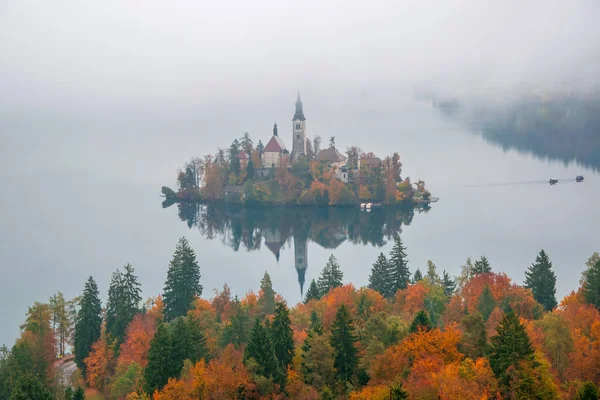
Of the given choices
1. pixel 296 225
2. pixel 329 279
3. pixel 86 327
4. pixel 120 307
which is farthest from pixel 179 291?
pixel 296 225

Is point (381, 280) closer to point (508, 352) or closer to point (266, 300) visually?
point (266, 300)

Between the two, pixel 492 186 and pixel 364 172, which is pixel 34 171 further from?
pixel 492 186

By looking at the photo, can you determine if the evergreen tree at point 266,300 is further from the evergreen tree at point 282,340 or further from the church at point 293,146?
the church at point 293,146

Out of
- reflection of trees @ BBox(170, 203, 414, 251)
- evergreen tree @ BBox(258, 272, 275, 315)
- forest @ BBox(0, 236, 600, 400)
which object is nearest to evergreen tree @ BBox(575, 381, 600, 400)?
forest @ BBox(0, 236, 600, 400)

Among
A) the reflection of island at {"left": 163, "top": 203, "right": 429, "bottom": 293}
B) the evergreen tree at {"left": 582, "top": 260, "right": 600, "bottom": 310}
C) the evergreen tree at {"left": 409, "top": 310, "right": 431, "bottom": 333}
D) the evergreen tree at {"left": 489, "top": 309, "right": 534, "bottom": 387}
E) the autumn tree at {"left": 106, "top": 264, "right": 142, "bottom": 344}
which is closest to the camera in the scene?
the evergreen tree at {"left": 489, "top": 309, "right": 534, "bottom": 387}

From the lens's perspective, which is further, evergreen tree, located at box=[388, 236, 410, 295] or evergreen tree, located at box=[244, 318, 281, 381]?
evergreen tree, located at box=[388, 236, 410, 295]

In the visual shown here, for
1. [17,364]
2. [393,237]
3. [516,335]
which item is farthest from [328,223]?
[516,335]

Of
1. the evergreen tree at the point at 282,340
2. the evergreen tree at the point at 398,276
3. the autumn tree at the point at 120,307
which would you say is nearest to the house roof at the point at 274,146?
the evergreen tree at the point at 398,276

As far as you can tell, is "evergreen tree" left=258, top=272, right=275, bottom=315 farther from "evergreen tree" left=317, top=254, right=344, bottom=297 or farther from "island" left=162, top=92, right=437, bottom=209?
"island" left=162, top=92, right=437, bottom=209
